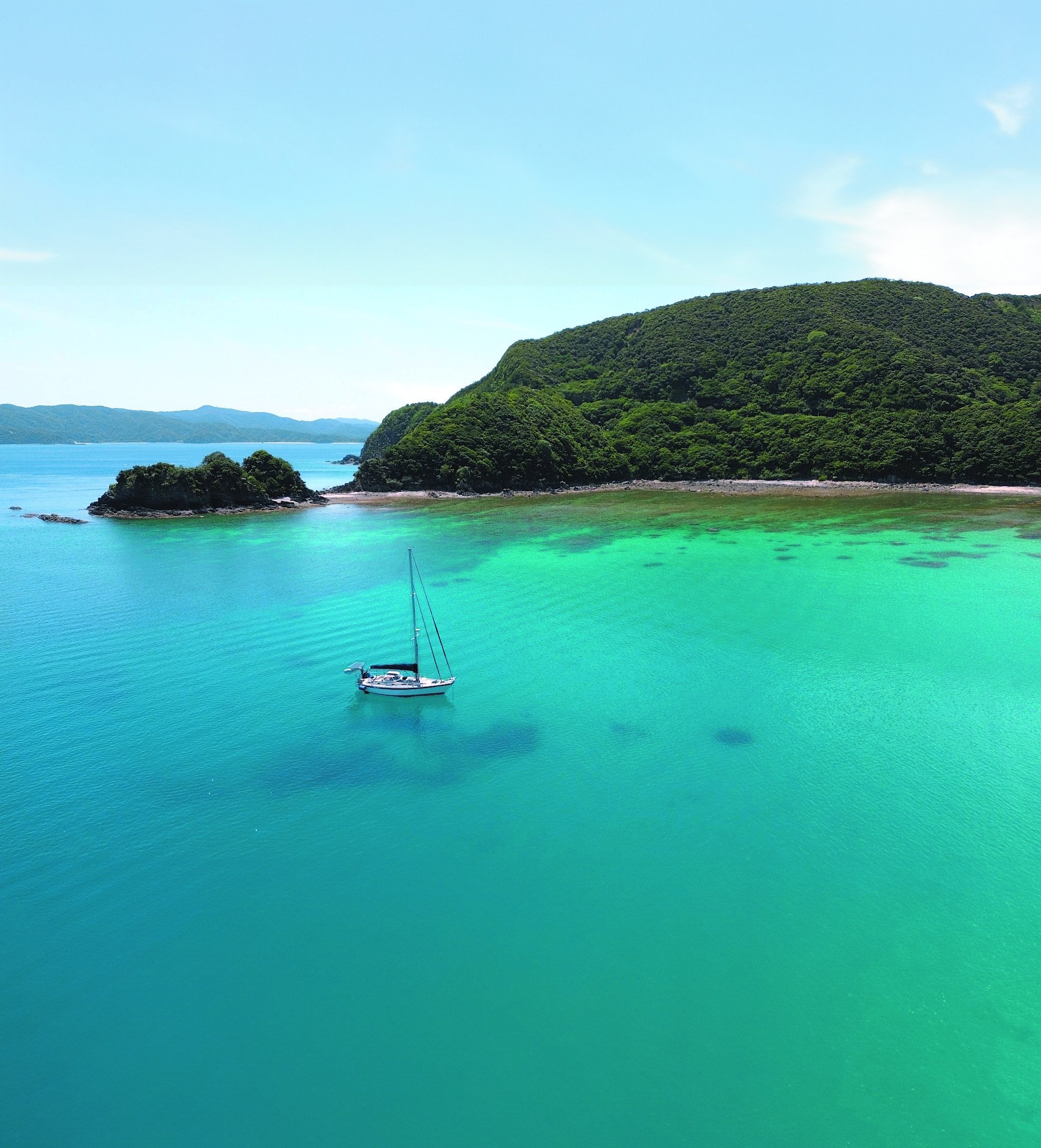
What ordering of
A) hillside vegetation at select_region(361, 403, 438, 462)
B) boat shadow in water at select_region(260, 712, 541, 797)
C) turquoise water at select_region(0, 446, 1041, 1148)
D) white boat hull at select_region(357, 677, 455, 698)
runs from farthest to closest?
1. hillside vegetation at select_region(361, 403, 438, 462)
2. white boat hull at select_region(357, 677, 455, 698)
3. boat shadow in water at select_region(260, 712, 541, 797)
4. turquoise water at select_region(0, 446, 1041, 1148)

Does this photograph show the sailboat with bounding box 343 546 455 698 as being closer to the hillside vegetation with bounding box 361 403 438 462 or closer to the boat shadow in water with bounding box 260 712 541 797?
the boat shadow in water with bounding box 260 712 541 797

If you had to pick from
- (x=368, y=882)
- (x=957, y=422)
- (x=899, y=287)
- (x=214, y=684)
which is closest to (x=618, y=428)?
(x=957, y=422)

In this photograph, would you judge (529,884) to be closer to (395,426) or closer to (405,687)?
(405,687)

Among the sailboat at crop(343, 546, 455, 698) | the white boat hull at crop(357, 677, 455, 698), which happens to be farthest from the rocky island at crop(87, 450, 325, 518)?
the white boat hull at crop(357, 677, 455, 698)

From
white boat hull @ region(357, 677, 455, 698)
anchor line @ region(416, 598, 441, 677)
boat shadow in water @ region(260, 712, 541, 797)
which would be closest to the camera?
boat shadow in water @ region(260, 712, 541, 797)

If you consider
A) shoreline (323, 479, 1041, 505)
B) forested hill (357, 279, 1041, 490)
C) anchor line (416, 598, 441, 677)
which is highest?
forested hill (357, 279, 1041, 490)

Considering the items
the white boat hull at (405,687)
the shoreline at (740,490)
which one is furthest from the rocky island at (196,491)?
the white boat hull at (405,687)

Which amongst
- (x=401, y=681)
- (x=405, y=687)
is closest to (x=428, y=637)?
(x=401, y=681)

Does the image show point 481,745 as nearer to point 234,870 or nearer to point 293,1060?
point 234,870
